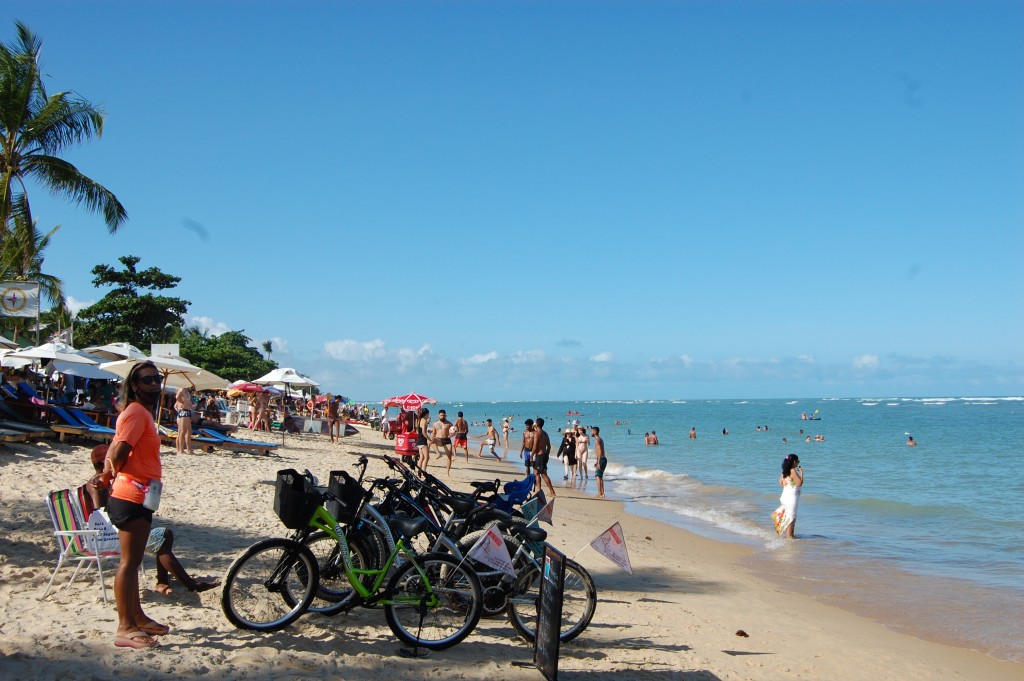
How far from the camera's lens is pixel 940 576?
11.0 m

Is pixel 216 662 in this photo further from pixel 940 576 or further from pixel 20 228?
pixel 20 228

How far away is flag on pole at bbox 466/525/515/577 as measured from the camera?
5.17 metres

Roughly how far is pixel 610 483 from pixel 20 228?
16.6 m

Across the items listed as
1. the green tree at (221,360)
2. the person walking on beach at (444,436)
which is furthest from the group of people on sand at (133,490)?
the green tree at (221,360)

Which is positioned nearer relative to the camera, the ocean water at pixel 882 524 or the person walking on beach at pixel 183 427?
the ocean water at pixel 882 524

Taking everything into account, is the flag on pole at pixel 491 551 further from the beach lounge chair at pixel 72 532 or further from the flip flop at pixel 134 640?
the beach lounge chair at pixel 72 532

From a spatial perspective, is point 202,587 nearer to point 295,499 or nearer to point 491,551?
point 295,499

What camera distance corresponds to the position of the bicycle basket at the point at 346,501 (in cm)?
530

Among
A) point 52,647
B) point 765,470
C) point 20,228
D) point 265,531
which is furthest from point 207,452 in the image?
point 765,470

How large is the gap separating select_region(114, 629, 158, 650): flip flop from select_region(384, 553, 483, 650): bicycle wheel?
142 cm

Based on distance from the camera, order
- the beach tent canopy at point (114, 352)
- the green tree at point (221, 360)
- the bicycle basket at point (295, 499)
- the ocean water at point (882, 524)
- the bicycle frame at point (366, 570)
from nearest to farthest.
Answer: the bicycle basket at point (295, 499), the bicycle frame at point (366, 570), the ocean water at point (882, 524), the beach tent canopy at point (114, 352), the green tree at point (221, 360)

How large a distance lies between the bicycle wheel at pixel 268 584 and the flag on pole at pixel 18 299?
13.9 metres

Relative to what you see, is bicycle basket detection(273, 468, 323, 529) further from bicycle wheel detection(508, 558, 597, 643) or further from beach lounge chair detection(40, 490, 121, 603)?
bicycle wheel detection(508, 558, 597, 643)

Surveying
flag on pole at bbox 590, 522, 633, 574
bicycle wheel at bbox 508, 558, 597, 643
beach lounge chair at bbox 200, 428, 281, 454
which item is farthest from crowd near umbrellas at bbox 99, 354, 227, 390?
flag on pole at bbox 590, 522, 633, 574
